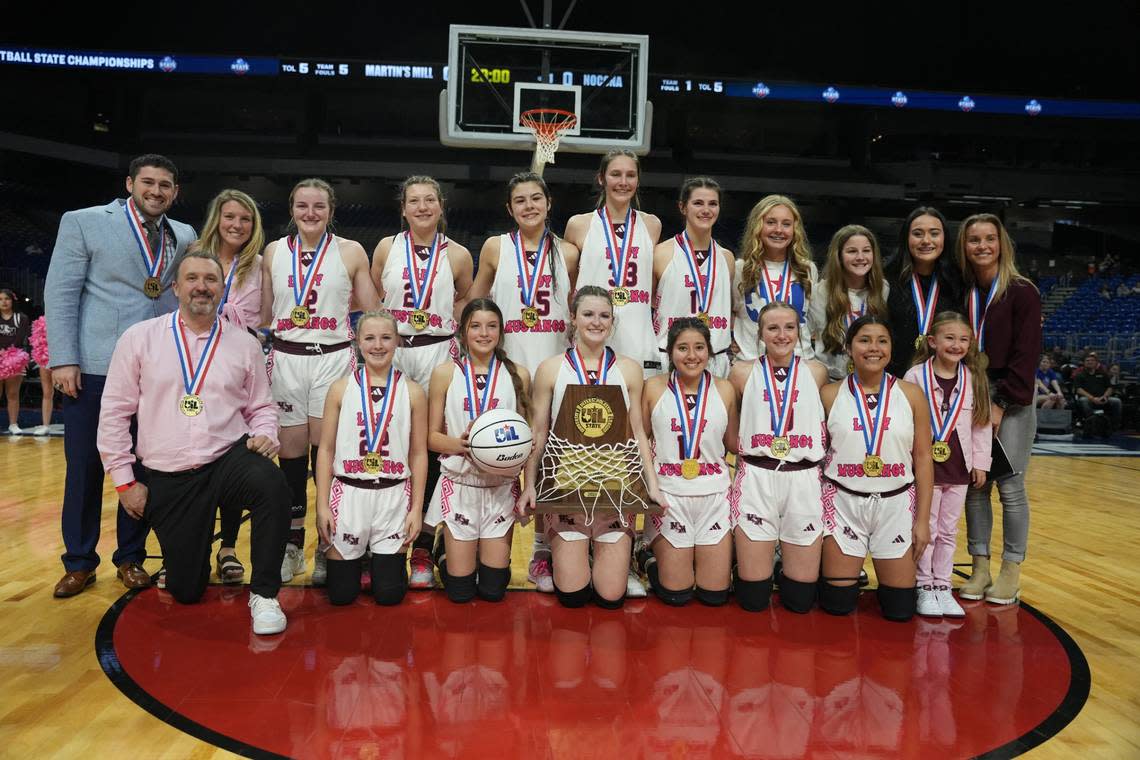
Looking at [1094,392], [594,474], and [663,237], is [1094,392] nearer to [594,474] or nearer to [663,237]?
[663,237]

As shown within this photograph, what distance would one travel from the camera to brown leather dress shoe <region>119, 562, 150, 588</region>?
400 cm

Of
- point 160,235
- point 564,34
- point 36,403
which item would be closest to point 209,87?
point 36,403

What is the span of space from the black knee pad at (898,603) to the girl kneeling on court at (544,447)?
1207 millimetres

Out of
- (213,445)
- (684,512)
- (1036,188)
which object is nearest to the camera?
(213,445)

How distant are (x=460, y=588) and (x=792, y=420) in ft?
5.94

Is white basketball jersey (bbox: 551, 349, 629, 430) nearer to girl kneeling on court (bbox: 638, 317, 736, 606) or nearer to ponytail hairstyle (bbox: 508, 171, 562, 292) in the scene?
girl kneeling on court (bbox: 638, 317, 736, 606)

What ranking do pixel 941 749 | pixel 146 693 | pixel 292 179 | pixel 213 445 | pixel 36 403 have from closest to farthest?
pixel 941 749 < pixel 146 693 < pixel 213 445 < pixel 36 403 < pixel 292 179

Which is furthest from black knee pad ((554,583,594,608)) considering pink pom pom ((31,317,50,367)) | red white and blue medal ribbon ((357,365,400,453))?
pink pom pom ((31,317,50,367))

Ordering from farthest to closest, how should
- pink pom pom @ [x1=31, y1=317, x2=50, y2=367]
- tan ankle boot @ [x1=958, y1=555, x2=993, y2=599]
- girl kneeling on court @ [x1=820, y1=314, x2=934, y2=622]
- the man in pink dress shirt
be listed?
pink pom pom @ [x1=31, y1=317, x2=50, y2=367] < tan ankle boot @ [x1=958, y1=555, x2=993, y2=599] < girl kneeling on court @ [x1=820, y1=314, x2=934, y2=622] < the man in pink dress shirt

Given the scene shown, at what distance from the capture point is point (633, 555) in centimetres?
462

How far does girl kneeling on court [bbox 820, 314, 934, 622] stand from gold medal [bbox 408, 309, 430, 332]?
2.20m

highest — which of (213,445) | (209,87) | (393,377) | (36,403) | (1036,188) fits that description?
(209,87)

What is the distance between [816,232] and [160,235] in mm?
20387

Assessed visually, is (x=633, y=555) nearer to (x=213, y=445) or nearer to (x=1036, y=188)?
(x=213, y=445)
